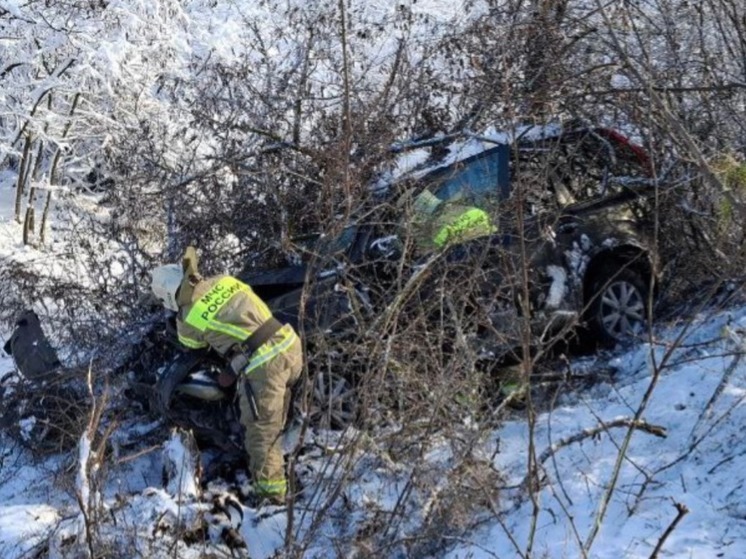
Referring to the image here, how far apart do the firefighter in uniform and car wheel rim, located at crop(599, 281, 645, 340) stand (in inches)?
94.6

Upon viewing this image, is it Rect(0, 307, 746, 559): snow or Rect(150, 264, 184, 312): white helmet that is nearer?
Rect(0, 307, 746, 559): snow

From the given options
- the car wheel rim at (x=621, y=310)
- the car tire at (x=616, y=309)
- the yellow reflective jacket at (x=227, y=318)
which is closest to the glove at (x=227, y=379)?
the yellow reflective jacket at (x=227, y=318)

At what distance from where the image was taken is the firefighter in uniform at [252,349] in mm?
5230

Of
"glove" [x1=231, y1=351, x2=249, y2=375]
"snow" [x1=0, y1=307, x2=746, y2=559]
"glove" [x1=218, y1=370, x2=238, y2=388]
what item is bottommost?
"snow" [x1=0, y1=307, x2=746, y2=559]

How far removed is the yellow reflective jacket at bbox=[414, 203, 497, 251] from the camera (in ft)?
18.4

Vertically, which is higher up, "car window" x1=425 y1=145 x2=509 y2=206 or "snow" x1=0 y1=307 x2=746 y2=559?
"car window" x1=425 y1=145 x2=509 y2=206

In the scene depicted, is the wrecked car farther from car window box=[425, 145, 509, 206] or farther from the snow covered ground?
the snow covered ground

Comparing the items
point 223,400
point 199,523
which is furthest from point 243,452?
point 199,523

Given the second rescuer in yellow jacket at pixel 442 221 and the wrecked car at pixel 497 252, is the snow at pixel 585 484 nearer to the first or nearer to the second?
the wrecked car at pixel 497 252

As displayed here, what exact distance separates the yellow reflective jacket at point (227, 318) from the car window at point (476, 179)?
1546 mm

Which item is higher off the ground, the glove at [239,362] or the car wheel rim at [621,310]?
the glove at [239,362]

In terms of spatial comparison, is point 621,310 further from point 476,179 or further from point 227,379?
point 227,379

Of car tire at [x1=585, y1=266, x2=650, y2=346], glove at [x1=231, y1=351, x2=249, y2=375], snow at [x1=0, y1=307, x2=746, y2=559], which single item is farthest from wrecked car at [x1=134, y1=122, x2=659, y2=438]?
snow at [x1=0, y1=307, x2=746, y2=559]

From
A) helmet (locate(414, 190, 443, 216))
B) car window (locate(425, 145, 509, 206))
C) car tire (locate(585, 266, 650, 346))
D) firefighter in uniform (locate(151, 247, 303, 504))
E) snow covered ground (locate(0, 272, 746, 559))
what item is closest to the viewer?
snow covered ground (locate(0, 272, 746, 559))
